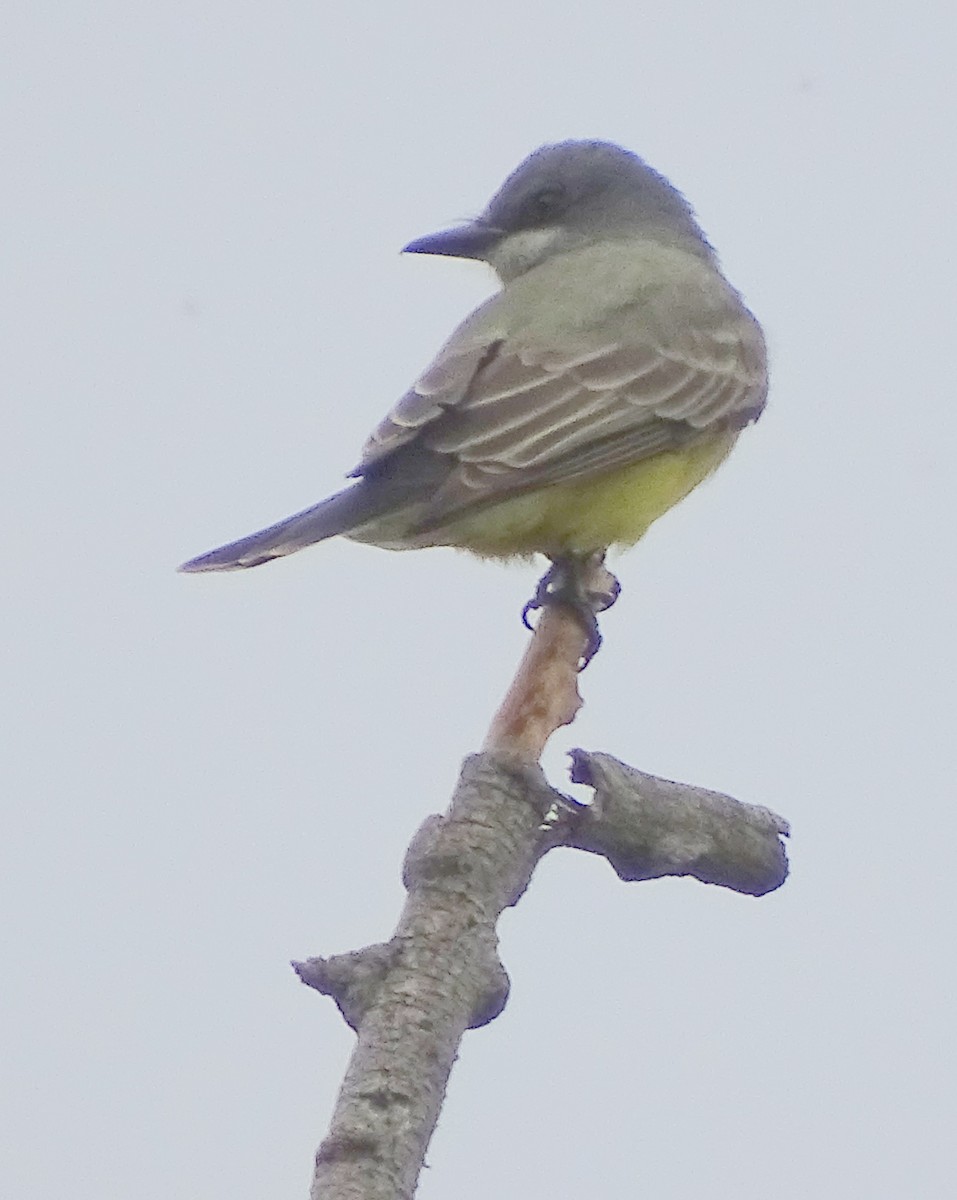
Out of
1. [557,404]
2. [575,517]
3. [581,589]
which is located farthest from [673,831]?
[557,404]

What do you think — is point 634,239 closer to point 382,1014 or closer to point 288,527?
point 288,527

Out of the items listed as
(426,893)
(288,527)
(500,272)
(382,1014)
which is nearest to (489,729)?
(426,893)

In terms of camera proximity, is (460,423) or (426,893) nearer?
→ (426,893)

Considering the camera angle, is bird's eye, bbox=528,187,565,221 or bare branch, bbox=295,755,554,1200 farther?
bird's eye, bbox=528,187,565,221

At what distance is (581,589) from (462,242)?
1.93 meters

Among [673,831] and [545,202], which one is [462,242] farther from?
[673,831]

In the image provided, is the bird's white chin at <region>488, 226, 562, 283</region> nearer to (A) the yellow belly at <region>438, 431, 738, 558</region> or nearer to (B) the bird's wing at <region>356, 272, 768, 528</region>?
(B) the bird's wing at <region>356, 272, 768, 528</region>

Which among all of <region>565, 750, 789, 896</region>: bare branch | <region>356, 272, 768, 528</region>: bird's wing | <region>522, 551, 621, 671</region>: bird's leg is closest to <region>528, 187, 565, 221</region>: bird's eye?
<region>356, 272, 768, 528</region>: bird's wing

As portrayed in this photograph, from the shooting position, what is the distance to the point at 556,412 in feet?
15.6

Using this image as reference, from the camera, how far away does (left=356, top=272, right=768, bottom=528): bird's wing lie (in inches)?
179

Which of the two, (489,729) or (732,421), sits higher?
(732,421)

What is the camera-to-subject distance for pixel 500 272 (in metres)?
6.11

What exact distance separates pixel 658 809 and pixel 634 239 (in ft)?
11.5

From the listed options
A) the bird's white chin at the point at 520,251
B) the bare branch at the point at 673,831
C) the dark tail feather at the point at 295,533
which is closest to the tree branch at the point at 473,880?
the bare branch at the point at 673,831
